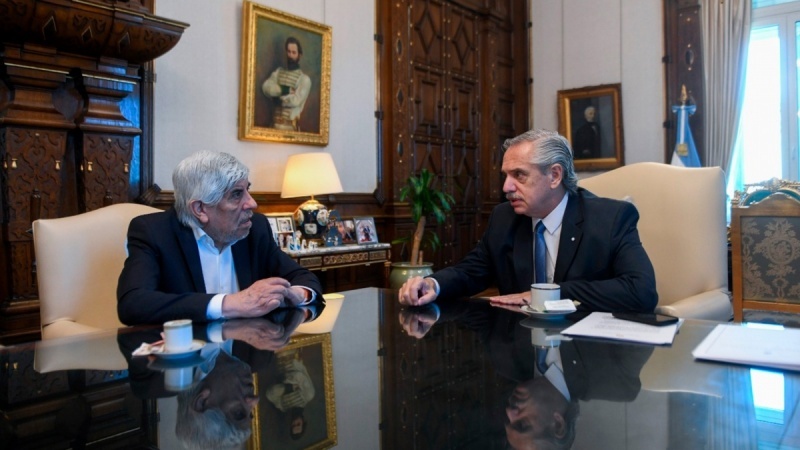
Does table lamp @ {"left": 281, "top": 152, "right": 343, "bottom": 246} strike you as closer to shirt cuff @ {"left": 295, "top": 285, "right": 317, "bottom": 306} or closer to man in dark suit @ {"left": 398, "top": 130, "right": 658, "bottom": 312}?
man in dark suit @ {"left": 398, "top": 130, "right": 658, "bottom": 312}

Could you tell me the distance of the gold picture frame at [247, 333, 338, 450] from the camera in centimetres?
79

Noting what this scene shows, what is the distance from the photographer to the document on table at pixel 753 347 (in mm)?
1120

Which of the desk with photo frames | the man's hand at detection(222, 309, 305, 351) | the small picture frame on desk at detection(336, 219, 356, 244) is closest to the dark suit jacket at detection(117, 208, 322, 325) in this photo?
the man's hand at detection(222, 309, 305, 351)

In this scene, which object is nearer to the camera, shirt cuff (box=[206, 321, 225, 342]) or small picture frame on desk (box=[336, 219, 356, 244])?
shirt cuff (box=[206, 321, 225, 342])

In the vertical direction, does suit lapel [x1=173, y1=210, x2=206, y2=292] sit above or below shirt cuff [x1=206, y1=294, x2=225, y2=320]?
above

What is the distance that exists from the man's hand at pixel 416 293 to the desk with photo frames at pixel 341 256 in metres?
2.25

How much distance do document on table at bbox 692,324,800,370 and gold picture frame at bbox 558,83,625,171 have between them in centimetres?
599

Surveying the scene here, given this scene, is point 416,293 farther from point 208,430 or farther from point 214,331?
point 208,430

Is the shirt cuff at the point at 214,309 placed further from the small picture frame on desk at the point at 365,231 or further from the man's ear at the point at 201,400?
the small picture frame on desk at the point at 365,231

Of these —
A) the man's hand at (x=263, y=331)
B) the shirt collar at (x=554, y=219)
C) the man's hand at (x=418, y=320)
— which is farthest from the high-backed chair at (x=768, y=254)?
the man's hand at (x=263, y=331)

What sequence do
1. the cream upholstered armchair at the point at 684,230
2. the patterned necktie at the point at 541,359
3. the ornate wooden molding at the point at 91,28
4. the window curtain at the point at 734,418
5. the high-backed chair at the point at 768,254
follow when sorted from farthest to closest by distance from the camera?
the ornate wooden molding at the point at 91,28
the high-backed chair at the point at 768,254
the cream upholstered armchair at the point at 684,230
the patterned necktie at the point at 541,359
the window curtain at the point at 734,418

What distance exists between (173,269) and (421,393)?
1250 millimetres

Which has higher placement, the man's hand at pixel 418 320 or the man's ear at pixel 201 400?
the man's hand at pixel 418 320

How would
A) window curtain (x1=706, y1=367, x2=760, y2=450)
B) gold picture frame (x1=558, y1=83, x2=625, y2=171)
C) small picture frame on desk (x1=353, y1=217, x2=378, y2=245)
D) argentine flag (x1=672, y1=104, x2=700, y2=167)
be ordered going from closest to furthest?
1. window curtain (x1=706, y1=367, x2=760, y2=450)
2. small picture frame on desk (x1=353, y1=217, x2=378, y2=245)
3. argentine flag (x1=672, y1=104, x2=700, y2=167)
4. gold picture frame (x1=558, y1=83, x2=625, y2=171)
